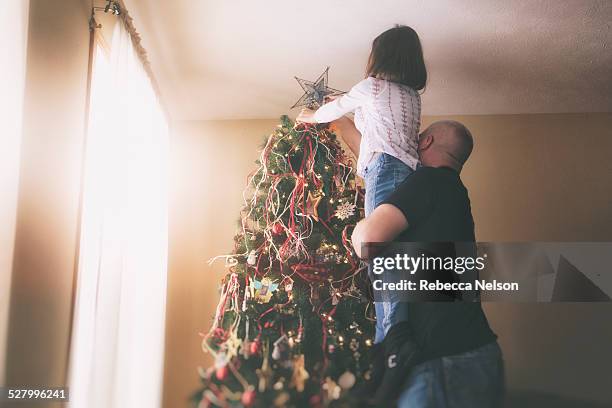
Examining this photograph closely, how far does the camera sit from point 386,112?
206cm

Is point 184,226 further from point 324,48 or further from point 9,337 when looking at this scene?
point 9,337

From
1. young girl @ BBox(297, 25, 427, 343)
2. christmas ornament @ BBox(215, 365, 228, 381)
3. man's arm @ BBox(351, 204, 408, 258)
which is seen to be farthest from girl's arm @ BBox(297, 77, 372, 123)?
christmas ornament @ BBox(215, 365, 228, 381)

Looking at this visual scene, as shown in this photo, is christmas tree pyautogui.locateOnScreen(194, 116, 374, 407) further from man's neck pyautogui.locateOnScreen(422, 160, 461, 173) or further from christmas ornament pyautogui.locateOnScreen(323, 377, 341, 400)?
man's neck pyautogui.locateOnScreen(422, 160, 461, 173)

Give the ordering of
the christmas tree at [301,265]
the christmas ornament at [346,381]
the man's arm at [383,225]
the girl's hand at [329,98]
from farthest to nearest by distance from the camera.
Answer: the girl's hand at [329,98], the christmas tree at [301,265], the man's arm at [383,225], the christmas ornament at [346,381]

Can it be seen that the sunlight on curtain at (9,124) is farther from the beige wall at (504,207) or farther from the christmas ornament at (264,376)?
the beige wall at (504,207)

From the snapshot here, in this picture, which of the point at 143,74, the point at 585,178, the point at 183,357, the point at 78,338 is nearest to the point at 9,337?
the point at 78,338

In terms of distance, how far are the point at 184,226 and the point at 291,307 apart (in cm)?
120

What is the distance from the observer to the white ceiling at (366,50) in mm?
2219

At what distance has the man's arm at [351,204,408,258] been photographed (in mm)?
1846

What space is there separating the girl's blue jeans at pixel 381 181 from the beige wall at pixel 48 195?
1.05m

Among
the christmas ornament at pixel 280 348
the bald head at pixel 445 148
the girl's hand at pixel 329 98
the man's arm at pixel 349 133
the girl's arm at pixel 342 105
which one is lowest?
the christmas ornament at pixel 280 348

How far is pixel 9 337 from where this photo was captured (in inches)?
55.7

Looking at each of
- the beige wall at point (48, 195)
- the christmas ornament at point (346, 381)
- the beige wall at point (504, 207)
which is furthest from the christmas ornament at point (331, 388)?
the beige wall at point (504, 207)

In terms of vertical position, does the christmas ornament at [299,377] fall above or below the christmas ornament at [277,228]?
below
